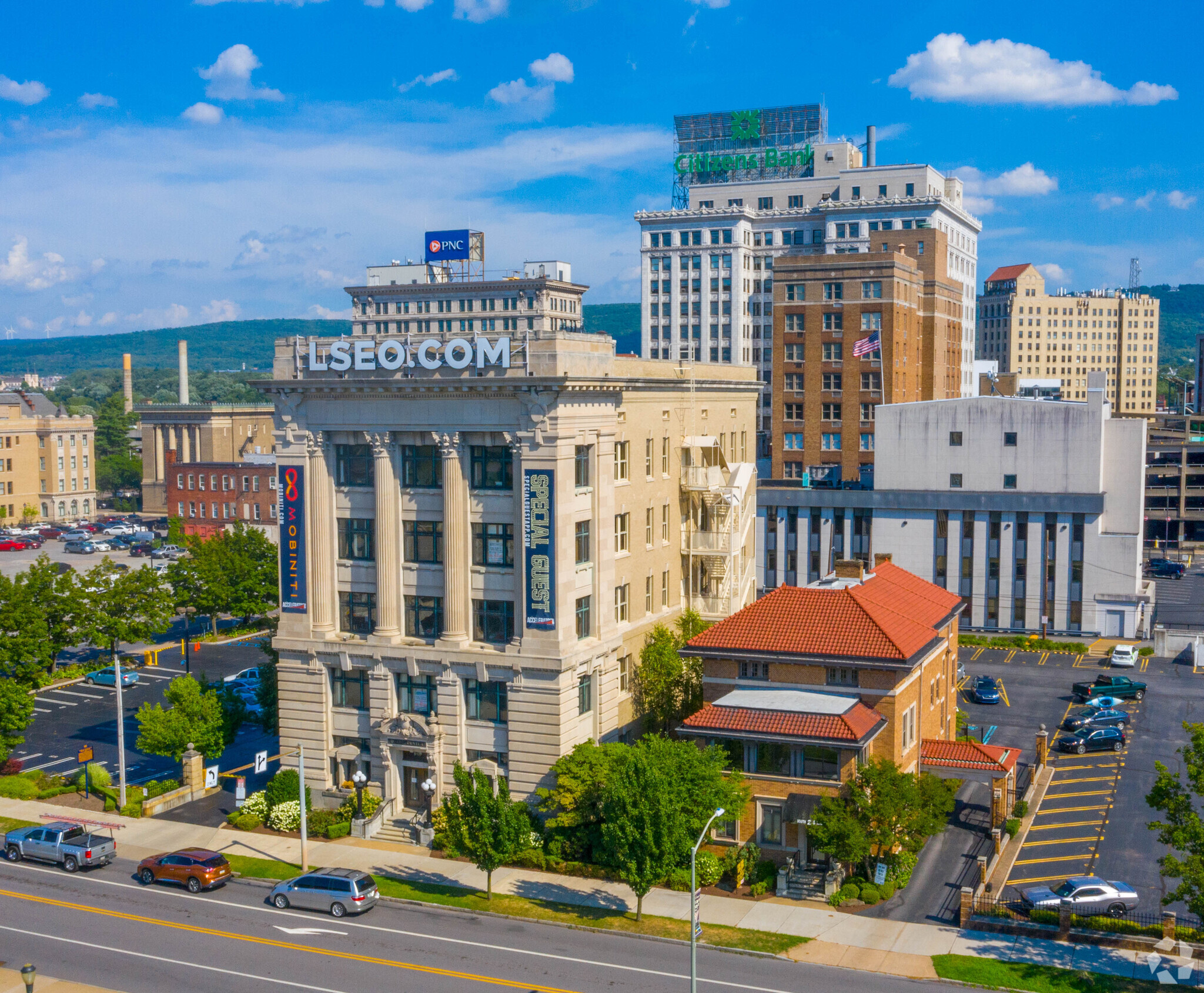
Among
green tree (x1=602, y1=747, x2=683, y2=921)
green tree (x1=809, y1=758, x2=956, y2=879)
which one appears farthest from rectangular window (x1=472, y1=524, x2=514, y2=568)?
green tree (x1=809, y1=758, x2=956, y2=879)

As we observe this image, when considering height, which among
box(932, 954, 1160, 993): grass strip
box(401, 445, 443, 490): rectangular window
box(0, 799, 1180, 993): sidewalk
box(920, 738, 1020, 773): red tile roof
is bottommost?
box(0, 799, 1180, 993): sidewalk

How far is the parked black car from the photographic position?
235 feet

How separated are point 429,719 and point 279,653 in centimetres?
947

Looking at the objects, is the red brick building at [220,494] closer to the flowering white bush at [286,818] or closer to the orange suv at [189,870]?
the flowering white bush at [286,818]

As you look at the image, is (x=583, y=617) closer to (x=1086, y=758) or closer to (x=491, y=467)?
(x=491, y=467)

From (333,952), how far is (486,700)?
52.8 ft

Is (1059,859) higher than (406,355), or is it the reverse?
(406,355)

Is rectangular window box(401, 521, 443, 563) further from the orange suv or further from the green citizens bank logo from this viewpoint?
the green citizens bank logo

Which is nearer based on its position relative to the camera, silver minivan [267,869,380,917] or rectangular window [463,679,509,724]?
silver minivan [267,869,380,917]

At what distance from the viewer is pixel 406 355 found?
59.7 meters

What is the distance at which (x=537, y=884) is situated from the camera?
53.6 m

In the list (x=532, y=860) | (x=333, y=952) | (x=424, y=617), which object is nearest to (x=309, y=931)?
(x=333, y=952)

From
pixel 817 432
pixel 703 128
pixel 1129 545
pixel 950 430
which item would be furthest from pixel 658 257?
pixel 1129 545

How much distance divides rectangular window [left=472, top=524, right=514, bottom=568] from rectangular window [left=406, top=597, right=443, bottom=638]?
126 inches
